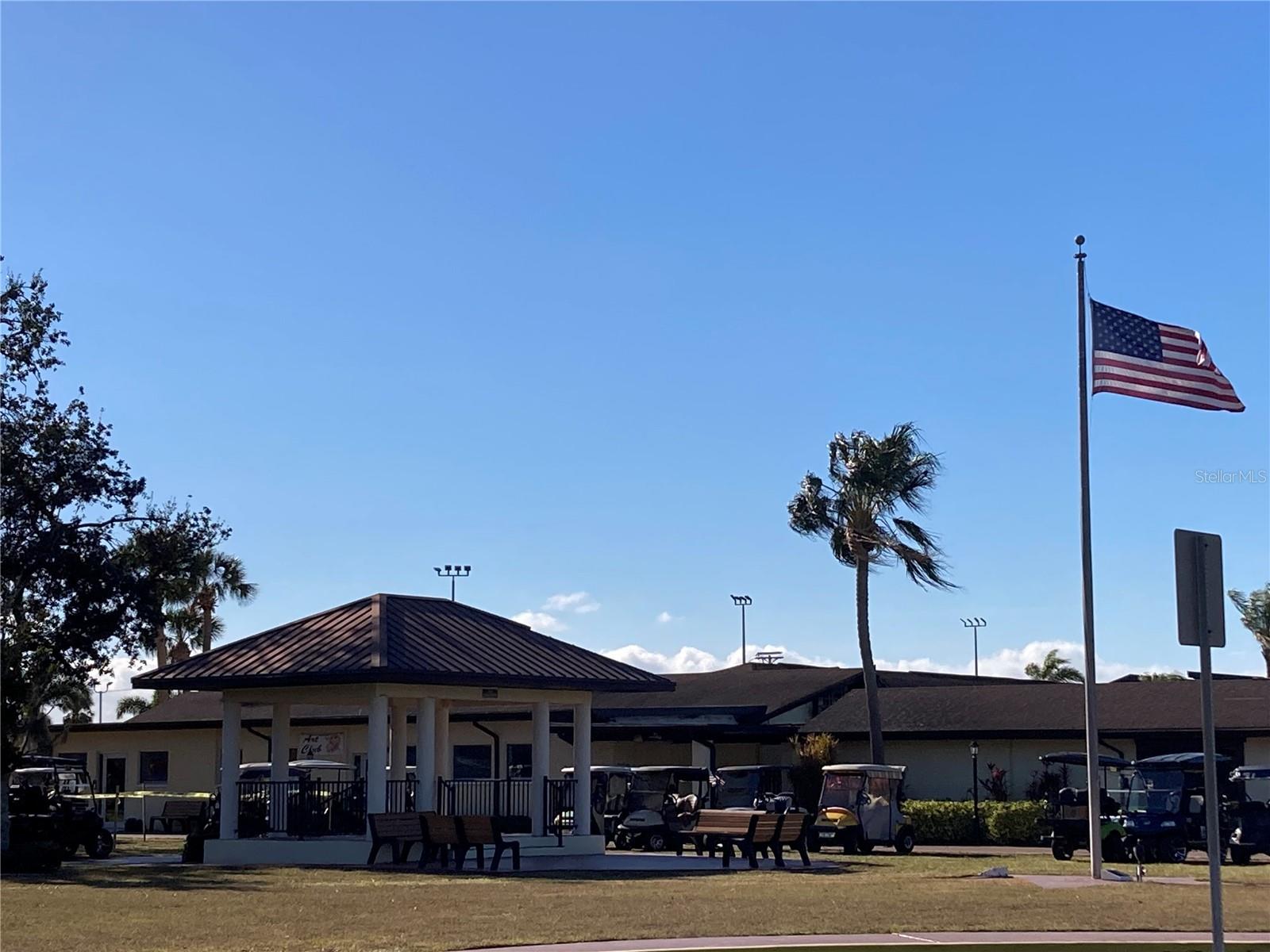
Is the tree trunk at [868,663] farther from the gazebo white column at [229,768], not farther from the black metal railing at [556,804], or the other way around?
the gazebo white column at [229,768]

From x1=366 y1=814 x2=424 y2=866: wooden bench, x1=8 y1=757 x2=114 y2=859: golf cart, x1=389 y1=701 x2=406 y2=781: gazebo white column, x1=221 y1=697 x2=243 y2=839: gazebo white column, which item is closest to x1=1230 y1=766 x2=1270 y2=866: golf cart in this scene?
x1=366 y1=814 x2=424 y2=866: wooden bench

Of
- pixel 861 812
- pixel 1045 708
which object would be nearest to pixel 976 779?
pixel 1045 708

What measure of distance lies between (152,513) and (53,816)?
598cm

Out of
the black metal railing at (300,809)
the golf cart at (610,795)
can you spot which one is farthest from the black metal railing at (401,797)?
the golf cart at (610,795)

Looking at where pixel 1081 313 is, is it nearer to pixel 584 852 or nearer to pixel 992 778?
pixel 584 852

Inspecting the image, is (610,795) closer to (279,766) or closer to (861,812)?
(861,812)

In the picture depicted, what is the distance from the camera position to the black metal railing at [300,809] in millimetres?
29047

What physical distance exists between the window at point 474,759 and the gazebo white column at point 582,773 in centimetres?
2015

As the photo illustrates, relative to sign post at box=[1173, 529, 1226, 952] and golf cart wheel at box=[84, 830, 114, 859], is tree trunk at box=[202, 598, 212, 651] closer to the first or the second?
golf cart wheel at box=[84, 830, 114, 859]

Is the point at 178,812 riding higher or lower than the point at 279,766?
lower

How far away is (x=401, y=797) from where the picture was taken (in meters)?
29.9

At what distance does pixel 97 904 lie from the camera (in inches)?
765

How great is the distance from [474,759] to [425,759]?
22866 mm

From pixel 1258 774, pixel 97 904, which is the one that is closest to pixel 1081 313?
pixel 1258 774
